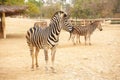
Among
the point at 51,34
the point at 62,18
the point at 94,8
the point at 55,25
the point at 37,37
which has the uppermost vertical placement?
the point at 62,18

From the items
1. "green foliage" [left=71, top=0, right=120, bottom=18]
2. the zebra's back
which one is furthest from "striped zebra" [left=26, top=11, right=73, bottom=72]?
"green foliage" [left=71, top=0, right=120, bottom=18]

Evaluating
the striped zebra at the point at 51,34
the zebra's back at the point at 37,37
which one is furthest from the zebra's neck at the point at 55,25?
the zebra's back at the point at 37,37

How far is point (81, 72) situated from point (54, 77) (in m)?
1.03

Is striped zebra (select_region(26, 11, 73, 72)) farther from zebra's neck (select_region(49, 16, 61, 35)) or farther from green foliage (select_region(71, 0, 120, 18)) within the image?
green foliage (select_region(71, 0, 120, 18))

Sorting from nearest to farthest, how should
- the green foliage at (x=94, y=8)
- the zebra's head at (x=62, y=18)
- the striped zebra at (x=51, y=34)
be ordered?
the striped zebra at (x=51, y=34)
the zebra's head at (x=62, y=18)
the green foliage at (x=94, y=8)

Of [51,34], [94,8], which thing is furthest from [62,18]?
[94,8]

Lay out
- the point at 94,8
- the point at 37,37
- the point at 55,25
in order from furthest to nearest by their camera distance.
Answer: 1. the point at 94,8
2. the point at 37,37
3. the point at 55,25

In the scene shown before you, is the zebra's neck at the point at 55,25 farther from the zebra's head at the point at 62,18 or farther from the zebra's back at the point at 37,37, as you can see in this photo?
the zebra's back at the point at 37,37

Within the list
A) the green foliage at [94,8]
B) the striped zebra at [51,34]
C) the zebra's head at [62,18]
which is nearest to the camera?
the striped zebra at [51,34]

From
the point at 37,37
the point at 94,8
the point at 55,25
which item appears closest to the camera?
the point at 55,25

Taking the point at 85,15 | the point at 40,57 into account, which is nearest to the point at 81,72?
the point at 40,57

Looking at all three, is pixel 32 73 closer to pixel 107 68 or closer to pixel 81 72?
pixel 81 72

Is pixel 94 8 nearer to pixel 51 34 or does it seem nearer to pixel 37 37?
pixel 37 37

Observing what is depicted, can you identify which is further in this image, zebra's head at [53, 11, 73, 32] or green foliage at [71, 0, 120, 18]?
green foliage at [71, 0, 120, 18]
